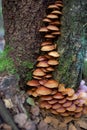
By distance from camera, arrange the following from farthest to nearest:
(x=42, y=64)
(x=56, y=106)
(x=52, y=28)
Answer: (x=56, y=106), (x=42, y=64), (x=52, y=28)

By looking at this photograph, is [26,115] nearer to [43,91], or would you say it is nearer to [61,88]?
[43,91]

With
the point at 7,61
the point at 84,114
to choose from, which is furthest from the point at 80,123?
the point at 7,61

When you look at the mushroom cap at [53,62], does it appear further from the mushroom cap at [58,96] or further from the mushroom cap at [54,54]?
the mushroom cap at [58,96]

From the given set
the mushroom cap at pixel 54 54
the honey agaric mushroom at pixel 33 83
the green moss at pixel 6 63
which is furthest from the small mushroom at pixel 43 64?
the green moss at pixel 6 63

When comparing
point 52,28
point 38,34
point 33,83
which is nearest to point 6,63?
point 33,83

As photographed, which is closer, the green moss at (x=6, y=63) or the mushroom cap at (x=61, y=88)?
the mushroom cap at (x=61, y=88)

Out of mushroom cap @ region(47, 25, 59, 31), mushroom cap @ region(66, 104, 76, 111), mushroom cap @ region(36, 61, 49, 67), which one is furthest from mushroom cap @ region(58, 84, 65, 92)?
mushroom cap @ region(47, 25, 59, 31)
